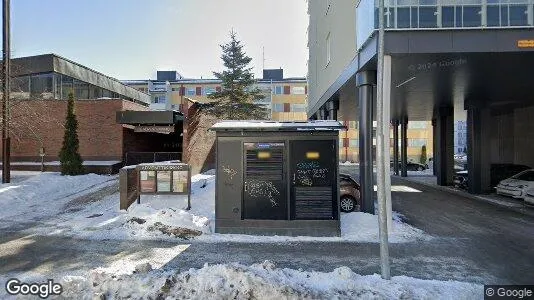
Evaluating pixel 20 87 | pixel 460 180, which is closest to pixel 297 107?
pixel 460 180

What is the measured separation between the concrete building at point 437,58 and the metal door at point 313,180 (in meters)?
2.99

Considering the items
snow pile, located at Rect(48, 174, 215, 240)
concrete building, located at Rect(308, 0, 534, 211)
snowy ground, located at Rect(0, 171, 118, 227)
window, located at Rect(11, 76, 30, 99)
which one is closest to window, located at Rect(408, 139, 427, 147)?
concrete building, located at Rect(308, 0, 534, 211)

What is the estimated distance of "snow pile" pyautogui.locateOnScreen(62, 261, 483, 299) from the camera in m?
5.66

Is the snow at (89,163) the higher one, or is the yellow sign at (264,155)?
the yellow sign at (264,155)

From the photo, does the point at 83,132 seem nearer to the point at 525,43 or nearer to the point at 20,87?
the point at 20,87

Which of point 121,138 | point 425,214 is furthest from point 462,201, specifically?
point 121,138

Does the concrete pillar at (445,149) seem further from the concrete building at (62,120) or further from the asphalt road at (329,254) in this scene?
the concrete building at (62,120)

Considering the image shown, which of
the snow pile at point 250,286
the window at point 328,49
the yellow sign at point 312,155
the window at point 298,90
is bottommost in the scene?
the snow pile at point 250,286

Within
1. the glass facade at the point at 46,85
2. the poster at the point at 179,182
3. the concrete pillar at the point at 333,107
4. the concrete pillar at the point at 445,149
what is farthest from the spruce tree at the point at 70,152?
the concrete pillar at the point at 445,149

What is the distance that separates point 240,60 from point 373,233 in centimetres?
3229

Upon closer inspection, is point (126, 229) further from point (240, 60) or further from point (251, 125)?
point (240, 60)

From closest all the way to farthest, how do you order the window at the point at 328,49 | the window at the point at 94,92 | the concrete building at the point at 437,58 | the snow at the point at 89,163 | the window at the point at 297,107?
the concrete building at the point at 437,58 < the window at the point at 328,49 < the snow at the point at 89,163 < the window at the point at 94,92 < the window at the point at 297,107

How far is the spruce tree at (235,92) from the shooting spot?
37.8 meters

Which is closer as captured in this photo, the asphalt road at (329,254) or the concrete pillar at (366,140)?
the asphalt road at (329,254)
